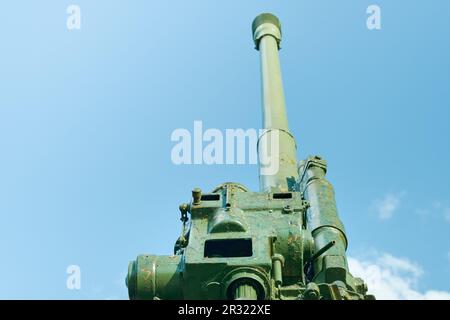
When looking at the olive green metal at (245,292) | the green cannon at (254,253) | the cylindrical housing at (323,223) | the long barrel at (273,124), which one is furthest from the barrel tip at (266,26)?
the olive green metal at (245,292)

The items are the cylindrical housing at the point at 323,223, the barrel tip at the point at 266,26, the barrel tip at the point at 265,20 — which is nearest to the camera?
the cylindrical housing at the point at 323,223

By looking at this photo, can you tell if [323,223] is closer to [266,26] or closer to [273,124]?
[273,124]

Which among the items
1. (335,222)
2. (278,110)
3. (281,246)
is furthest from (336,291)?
(278,110)

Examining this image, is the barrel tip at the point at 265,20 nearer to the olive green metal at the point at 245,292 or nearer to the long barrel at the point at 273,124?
the long barrel at the point at 273,124

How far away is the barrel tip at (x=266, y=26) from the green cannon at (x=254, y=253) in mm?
11797

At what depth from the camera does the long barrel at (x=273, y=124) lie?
74.8 feet

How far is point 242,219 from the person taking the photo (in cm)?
1808

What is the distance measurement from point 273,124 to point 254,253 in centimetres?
909

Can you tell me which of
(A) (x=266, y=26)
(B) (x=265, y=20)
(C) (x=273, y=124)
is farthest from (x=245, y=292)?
(B) (x=265, y=20)

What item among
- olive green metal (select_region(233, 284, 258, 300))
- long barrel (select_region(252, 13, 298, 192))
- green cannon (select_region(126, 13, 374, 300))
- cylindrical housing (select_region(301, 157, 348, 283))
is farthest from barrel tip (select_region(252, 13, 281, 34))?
olive green metal (select_region(233, 284, 258, 300))

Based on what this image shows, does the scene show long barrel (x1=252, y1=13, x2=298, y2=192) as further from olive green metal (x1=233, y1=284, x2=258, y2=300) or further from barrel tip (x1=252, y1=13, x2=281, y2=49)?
olive green metal (x1=233, y1=284, x2=258, y2=300)

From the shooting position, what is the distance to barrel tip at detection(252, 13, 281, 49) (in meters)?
31.7
